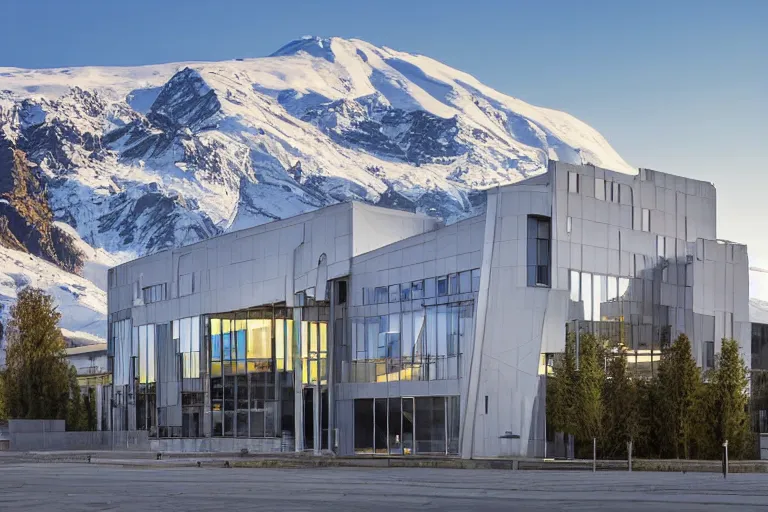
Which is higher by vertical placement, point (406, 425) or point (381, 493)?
point (381, 493)

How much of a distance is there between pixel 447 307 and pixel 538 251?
5.01m

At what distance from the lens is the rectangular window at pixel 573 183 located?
54.5 metres

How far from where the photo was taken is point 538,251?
53.7m

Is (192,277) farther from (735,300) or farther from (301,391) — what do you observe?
(735,300)

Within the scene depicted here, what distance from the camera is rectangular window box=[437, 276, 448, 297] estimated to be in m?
56.3

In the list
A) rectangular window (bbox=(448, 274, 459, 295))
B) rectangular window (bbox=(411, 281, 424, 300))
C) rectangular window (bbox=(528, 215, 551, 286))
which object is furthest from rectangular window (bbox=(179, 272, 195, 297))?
rectangular window (bbox=(528, 215, 551, 286))

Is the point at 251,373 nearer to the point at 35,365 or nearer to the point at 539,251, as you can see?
the point at 35,365

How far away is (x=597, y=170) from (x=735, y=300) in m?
10.4

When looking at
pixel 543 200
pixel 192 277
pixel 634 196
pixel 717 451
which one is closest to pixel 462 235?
pixel 543 200

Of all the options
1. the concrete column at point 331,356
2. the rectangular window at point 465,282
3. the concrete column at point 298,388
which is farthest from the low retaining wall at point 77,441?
the rectangular window at point 465,282

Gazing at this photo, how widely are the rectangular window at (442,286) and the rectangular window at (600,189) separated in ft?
24.0

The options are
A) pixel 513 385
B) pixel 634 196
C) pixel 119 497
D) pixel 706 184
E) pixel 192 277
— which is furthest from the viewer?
pixel 192 277

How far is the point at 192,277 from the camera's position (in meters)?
78.5

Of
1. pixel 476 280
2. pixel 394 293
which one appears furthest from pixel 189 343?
pixel 476 280
